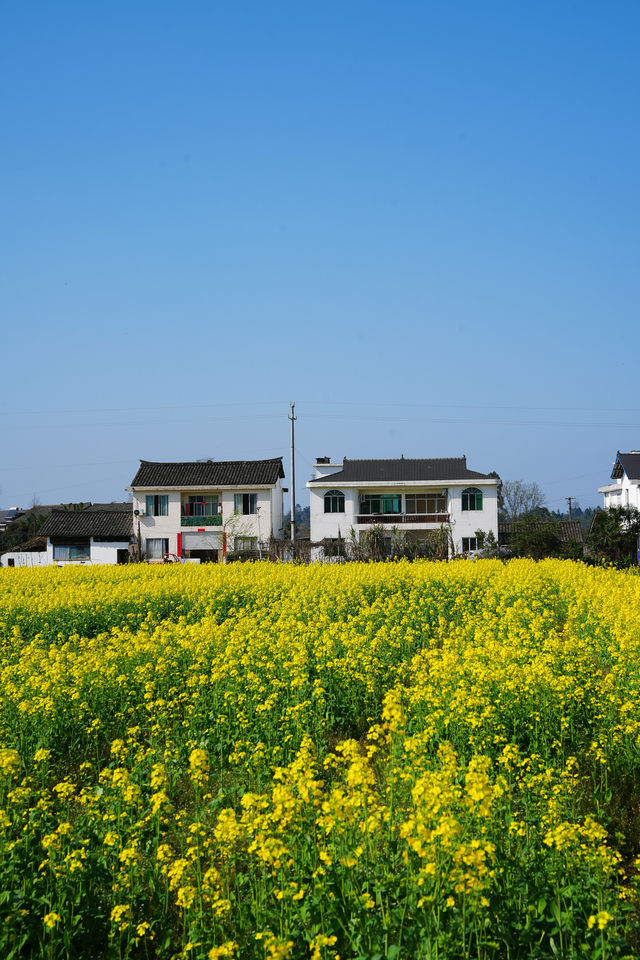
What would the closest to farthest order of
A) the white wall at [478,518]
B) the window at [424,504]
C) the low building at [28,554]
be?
the white wall at [478,518], the window at [424,504], the low building at [28,554]

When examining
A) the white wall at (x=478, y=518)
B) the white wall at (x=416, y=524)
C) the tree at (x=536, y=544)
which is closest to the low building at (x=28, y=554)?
the white wall at (x=416, y=524)

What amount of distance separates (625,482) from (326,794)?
5152 cm

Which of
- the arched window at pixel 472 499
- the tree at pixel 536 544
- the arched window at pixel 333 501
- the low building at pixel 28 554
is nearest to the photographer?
the tree at pixel 536 544

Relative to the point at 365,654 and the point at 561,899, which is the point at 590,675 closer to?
the point at 365,654

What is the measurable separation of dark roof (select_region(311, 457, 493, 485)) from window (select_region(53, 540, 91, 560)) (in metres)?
14.2

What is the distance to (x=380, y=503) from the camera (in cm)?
4562

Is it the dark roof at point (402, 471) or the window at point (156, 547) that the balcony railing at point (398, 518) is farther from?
the window at point (156, 547)

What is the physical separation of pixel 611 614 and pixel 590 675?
11.3ft

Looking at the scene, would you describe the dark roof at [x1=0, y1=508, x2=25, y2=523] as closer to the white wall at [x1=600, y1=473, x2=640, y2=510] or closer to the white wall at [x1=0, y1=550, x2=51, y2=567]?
the white wall at [x1=0, y1=550, x2=51, y2=567]

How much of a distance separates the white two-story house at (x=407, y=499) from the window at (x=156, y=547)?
866 centimetres

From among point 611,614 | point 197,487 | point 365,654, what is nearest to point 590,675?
point 365,654

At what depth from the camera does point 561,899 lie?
374 cm

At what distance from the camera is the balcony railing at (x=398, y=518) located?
4431 cm

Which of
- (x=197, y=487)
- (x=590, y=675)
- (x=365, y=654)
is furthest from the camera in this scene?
(x=197, y=487)
